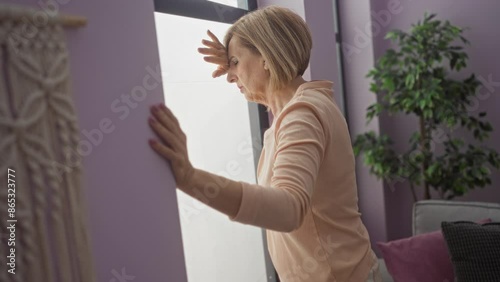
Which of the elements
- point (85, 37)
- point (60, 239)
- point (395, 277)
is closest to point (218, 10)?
point (85, 37)

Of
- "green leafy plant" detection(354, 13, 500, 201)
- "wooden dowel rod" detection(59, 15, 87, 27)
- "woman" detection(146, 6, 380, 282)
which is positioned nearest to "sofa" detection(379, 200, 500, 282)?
"green leafy plant" detection(354, 13, 500, 201)

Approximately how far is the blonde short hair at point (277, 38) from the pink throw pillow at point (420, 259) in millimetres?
1131

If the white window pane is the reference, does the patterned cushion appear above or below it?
below

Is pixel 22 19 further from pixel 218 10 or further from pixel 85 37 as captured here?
pixel 218 10

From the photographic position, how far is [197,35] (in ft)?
4.87

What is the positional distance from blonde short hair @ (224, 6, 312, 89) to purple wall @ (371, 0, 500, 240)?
1.91m

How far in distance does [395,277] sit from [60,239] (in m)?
1.52

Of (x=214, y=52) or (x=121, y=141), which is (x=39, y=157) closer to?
(x=121, y=141)

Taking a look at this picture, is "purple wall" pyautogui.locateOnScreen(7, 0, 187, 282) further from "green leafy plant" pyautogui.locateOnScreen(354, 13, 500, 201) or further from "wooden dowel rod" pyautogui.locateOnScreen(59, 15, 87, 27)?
"green leafy plant" pyautogui.locateOnScreen(354, 13, 500, 201)

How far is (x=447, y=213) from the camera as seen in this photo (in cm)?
179

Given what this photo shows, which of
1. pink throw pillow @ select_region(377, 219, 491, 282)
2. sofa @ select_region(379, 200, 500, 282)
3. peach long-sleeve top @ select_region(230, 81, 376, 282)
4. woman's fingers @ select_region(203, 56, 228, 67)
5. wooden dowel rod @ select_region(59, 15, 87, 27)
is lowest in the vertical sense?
pink throw pillow @ select_region(377, 219, 491, 282)

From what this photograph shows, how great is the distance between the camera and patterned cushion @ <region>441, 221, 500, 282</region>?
136 cm

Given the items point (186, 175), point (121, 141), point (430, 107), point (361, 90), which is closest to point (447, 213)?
point (430, 107)

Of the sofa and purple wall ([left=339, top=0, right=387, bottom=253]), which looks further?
purple wall ([left=339, top=0, right=387, bottom=253])
